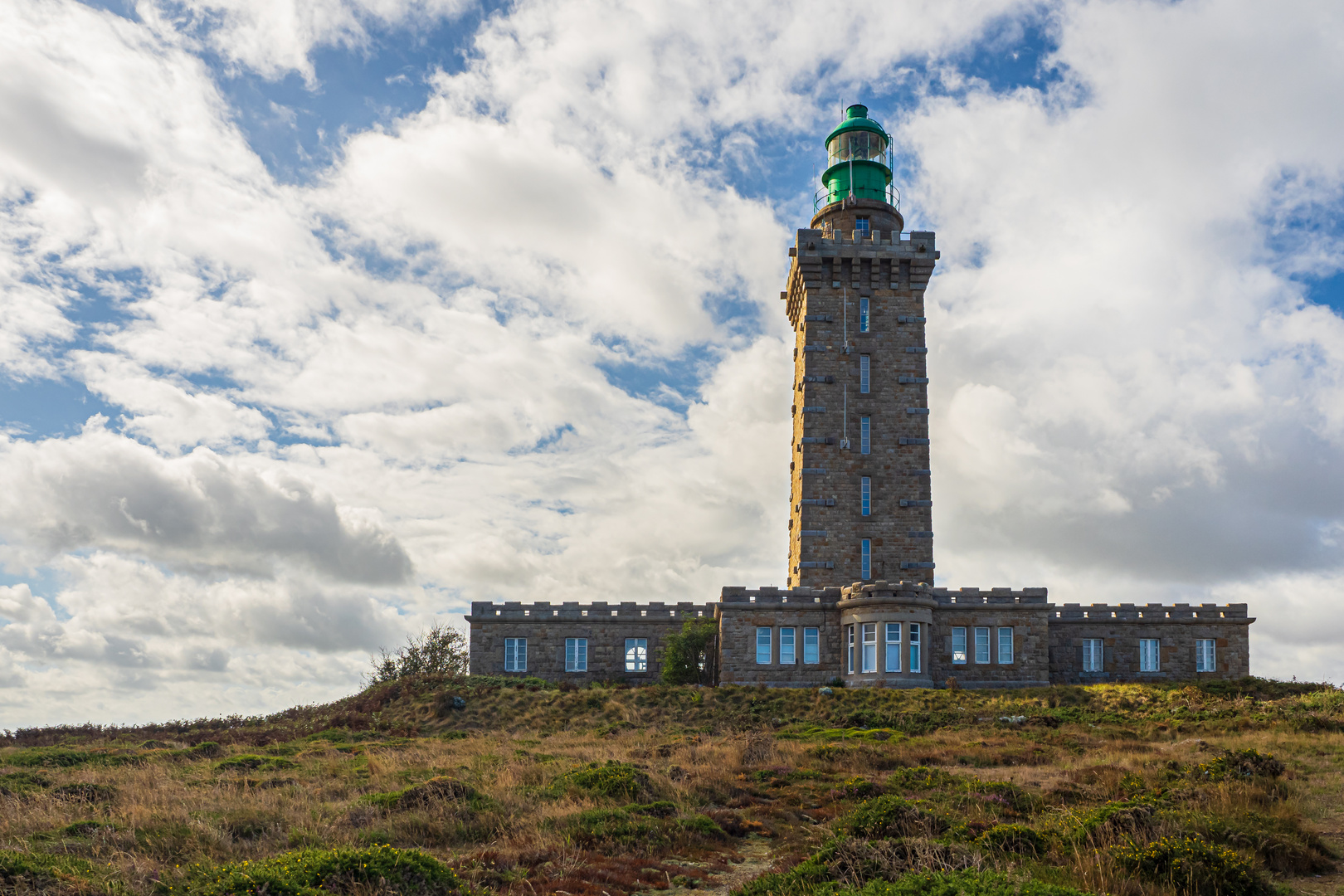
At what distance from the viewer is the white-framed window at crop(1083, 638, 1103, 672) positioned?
41.7 m

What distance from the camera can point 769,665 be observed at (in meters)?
41.0

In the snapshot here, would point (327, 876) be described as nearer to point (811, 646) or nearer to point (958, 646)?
point (811, 646)

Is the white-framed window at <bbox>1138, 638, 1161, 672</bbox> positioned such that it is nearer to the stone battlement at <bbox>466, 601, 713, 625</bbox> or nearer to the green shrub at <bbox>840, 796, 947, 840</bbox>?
the stone battlement at <bbox>466, 601, 713, 625</bbox>

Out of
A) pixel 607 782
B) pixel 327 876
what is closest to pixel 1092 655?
pixel 607 782

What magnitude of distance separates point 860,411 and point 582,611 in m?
16.9

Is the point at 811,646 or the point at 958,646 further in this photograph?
the point at 811,646

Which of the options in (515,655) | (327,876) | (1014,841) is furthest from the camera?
(515,655)

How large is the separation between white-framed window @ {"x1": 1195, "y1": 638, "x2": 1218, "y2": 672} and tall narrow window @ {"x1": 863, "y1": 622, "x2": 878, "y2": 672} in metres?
14.7

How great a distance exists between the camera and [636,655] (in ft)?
144

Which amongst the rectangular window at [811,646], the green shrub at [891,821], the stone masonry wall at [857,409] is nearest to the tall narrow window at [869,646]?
the rectangular window at [811,646]

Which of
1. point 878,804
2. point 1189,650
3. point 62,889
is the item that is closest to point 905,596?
point 1189,650

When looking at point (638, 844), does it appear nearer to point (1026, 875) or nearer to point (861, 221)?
point (1026, 875)

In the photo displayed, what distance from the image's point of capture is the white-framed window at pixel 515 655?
43594 mm

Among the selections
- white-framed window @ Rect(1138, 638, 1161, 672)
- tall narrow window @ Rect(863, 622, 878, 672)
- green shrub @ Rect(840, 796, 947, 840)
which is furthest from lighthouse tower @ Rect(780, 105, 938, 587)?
green shrub @ Rect(840, 796, 947, 840)
